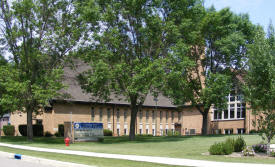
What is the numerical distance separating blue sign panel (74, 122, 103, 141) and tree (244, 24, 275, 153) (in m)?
16.9

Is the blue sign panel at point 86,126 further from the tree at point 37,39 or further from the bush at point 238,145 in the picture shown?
the bush at point 238,145

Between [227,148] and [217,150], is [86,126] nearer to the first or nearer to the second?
[217,150]

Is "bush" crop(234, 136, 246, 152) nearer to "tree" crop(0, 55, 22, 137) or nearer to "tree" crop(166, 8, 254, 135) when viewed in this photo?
"tree" crop(166, 8, 254, 135)

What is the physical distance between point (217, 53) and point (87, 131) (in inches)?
664

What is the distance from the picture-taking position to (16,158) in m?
18.0

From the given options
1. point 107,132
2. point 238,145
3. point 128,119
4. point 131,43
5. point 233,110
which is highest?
point 131,43

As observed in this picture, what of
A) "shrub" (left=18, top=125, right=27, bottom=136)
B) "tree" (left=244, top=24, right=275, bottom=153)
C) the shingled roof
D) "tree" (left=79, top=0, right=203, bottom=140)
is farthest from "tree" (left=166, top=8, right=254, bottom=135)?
"shrub" (left=18, top=125, right=27, bottom=136)

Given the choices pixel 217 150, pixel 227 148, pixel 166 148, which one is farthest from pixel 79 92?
pixel 227 148

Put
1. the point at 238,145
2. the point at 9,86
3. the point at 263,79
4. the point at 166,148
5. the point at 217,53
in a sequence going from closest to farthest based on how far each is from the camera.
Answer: the point at 263,79, the point at 238,145, the point at 166,148, the point at 9,86, the point at 217,53

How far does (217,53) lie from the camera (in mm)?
39656

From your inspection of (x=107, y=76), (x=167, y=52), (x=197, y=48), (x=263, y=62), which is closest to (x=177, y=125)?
(x=197, y=48)

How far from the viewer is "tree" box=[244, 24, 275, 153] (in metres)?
18.3

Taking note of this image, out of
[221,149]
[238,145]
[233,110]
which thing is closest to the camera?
[221,149]

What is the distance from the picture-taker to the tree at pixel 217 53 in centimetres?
3675
